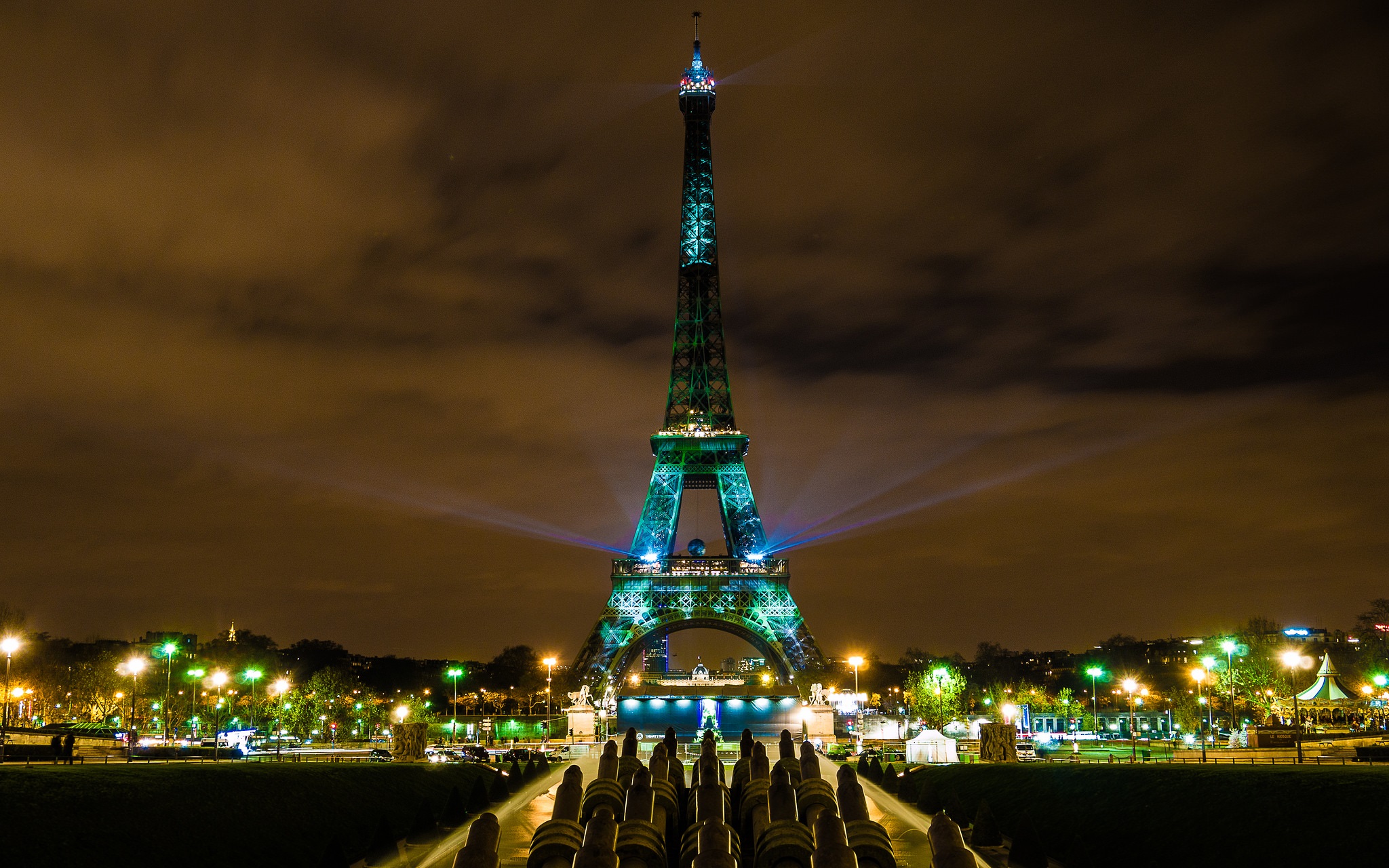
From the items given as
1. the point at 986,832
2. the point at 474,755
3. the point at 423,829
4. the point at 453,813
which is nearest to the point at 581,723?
the point at 474,755

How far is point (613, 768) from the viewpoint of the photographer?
29797 mm

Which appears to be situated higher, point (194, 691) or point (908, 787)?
→ point (194, 691)

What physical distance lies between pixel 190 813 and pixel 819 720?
61.9 meters

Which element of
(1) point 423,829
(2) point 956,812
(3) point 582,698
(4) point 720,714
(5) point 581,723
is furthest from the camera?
(4) point 720,714

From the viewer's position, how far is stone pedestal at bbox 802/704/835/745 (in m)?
84.4

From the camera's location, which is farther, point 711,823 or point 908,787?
point 908,787

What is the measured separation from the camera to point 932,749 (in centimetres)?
5994

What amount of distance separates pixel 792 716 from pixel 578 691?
23.2 meters

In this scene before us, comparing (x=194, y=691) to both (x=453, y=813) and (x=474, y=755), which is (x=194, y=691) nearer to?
(x=474, y=755)

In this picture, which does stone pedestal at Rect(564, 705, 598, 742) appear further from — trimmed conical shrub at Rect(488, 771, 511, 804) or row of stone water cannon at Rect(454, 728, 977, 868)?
row of stone water cannon at Rect(454, 728, 977, 868)

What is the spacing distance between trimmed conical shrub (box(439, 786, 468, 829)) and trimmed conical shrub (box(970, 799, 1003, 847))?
17.5 meters

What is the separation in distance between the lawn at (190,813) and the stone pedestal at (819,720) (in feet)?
155

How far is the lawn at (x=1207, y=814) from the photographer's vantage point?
25.4m

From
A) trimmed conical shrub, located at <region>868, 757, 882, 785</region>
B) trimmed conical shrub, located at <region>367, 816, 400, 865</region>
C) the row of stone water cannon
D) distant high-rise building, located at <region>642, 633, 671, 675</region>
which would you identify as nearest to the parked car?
trimmed conical shrub, located at <region>868, 757, 882, 785</region>
